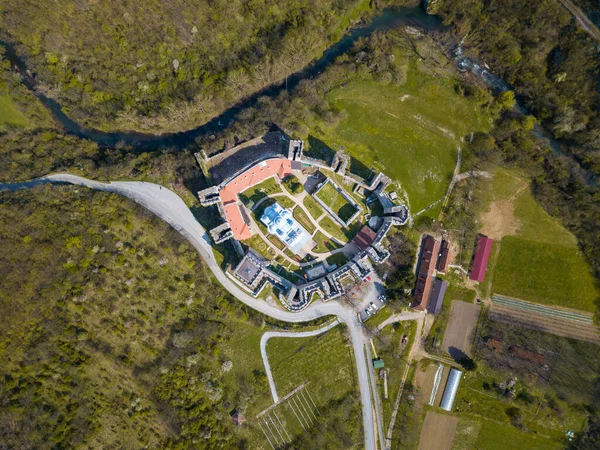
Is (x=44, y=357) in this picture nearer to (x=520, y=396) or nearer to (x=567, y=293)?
(x=520, y=396)

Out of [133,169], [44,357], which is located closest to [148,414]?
[44,357]

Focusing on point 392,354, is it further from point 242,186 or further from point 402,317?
point 242,186

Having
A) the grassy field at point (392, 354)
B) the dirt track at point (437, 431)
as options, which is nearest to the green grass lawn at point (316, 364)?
the grassy field at point (392, 354)

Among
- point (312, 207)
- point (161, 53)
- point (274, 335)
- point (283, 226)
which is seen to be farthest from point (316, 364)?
point (161, 53)

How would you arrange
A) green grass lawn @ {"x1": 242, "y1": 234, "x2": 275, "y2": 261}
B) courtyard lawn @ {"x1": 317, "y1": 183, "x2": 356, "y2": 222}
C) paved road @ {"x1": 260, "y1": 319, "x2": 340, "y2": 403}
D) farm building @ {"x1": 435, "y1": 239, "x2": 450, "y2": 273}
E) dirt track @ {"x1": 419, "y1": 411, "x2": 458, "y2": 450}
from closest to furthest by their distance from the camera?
paved road @ {"x1": 260, "y1": 319, "x2": 340, "y2": 403}
dirt track @ {"x1": 419, "y1": 411, "x2": 458, "y2": 450}
green grass lawn @ {"x1": 242, "y1": 234, "x2": 275, "y2": 261}
farm building @ {"x1": 435, "y1": 239, "x2": 450, "y2": 273}
courtyard lawn @ {"x1": 317, "y1": 183, "x2": 356, "y2": 222}

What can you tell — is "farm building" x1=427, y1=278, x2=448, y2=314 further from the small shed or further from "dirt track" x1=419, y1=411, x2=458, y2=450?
"dirt track" x1=419, y1=411, x2=458, y2=450

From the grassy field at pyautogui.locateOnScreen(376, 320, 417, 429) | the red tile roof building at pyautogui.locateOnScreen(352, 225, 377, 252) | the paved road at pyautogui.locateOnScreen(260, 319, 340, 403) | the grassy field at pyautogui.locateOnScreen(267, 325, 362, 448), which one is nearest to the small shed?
the grassy field at pyautogui.locateOnScreen(376, 320, 417, 429)

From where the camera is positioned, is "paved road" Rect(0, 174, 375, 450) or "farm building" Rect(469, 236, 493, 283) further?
"farm building" Rect(469, 236, 493, 283)
